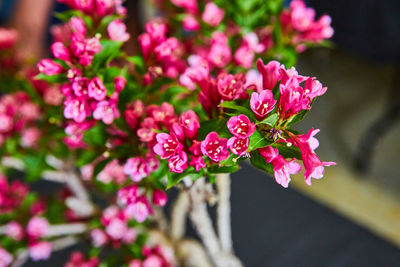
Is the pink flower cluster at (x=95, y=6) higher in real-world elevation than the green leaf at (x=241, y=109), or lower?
higher

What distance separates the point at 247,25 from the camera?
2.14 ft

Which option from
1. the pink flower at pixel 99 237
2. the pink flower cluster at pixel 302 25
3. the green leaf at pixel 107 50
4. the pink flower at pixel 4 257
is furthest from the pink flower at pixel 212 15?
the pink flower at pixel 4 257

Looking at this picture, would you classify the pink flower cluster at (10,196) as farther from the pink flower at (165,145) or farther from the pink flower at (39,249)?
the pink flower at (165,145)

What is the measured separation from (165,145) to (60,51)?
0.17 metres

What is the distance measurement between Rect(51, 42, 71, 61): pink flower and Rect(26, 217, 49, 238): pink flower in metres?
0.39

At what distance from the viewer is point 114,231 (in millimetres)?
704

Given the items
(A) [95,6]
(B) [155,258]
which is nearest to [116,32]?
(A) [95,6]

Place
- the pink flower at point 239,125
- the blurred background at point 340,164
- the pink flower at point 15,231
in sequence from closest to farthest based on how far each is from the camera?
1. the pink flower at point 239,125
2. the pink flower at point 15,231
3. the blurred background at point 340,164

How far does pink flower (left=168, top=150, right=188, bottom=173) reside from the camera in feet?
1.30

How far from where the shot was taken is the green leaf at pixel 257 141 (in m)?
0.37

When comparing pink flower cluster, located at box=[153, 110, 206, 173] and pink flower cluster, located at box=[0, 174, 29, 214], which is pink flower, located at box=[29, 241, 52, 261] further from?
pink flower cluster, located at box=[153, 110, 206, 173]

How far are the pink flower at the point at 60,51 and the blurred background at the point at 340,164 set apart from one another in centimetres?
43

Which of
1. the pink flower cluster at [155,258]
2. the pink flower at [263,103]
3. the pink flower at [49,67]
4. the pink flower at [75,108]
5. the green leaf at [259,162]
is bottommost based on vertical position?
the pink flower cluster at [155,258]

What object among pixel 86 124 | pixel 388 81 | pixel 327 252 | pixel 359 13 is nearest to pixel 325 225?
pixel 327 252
